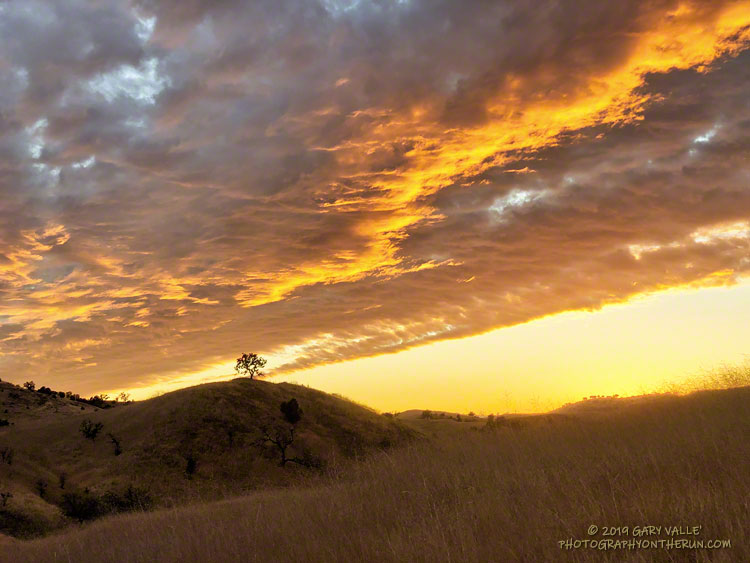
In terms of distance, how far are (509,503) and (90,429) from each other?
153ft

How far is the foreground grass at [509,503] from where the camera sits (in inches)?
222

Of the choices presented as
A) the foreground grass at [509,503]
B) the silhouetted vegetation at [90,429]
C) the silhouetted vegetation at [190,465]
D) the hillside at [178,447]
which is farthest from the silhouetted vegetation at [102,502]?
the foreground grass at [509,503]

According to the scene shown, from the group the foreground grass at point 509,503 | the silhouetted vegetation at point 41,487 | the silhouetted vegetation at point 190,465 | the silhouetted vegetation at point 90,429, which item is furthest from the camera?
the silhouetted vegetation at point 90,429

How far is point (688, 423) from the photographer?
1044 cm

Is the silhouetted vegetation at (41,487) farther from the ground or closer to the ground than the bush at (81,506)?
farther from the ground

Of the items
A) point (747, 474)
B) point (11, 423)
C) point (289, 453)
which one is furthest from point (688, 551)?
point (11, 423)

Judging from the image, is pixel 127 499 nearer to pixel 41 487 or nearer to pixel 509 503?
pixel 41 487

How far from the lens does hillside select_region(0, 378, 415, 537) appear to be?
32.9 m

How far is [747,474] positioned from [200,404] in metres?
45.2

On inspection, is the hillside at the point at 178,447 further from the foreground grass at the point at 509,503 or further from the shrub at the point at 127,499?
the foreground grass at the point at 509,503

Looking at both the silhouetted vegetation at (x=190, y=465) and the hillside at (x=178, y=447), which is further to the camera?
the silhouetted vegetation at (x=190, y=465)

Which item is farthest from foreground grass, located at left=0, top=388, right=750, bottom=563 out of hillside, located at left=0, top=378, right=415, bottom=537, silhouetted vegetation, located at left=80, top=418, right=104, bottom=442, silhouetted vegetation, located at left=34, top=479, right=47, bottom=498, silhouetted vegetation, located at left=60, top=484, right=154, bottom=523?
silhouetted vegetation, located at left=80, top=418, right=104, bottom=442

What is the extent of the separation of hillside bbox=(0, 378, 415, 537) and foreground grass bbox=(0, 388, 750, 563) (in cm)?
1870

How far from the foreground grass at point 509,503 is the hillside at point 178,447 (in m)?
18.7
